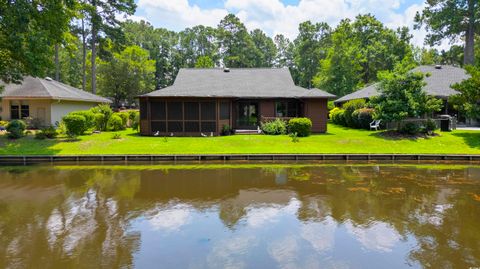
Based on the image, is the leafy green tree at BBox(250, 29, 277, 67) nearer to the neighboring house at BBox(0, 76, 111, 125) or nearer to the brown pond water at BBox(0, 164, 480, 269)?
the neighboring house at BBox(0, 76, 111, 125)

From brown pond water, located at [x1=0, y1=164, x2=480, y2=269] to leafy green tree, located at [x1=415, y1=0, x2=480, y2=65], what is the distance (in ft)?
107

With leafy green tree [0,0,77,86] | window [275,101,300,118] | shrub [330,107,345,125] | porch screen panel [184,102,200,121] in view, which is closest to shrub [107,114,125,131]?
porch screen panel [184,102,200,121]

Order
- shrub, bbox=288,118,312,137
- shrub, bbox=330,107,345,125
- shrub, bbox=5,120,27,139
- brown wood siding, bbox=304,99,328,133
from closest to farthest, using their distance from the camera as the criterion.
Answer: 1. shrub, bbox=5,120,27,139
2. shrub, bbox=288,118,312,137
3. brown wood siding, bbox=304,99,328,133
4. shrub, bbox=330,107,345,125

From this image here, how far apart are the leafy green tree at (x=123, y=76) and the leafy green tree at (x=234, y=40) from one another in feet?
65.2

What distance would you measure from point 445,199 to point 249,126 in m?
16.8

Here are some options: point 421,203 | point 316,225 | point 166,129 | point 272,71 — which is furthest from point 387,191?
point 272,71

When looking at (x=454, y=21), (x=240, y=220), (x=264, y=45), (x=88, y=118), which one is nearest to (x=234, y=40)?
(x=264, y=45)

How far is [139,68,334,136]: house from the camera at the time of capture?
23.7 m

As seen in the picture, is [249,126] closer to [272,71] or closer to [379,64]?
[272,71]

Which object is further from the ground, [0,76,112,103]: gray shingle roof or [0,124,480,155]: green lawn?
[0,76,112,103]: gray shingle roof

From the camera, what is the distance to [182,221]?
820cm

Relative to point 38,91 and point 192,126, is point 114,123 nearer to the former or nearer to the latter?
point 38,91

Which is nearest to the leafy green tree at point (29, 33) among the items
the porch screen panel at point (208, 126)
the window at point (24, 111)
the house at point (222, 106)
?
the window at point (24, 111)

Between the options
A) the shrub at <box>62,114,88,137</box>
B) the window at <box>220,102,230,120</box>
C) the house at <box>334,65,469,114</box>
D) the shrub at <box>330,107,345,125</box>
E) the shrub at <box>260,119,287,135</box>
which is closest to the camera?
the shrub at <box>62,114,88,137</box>
